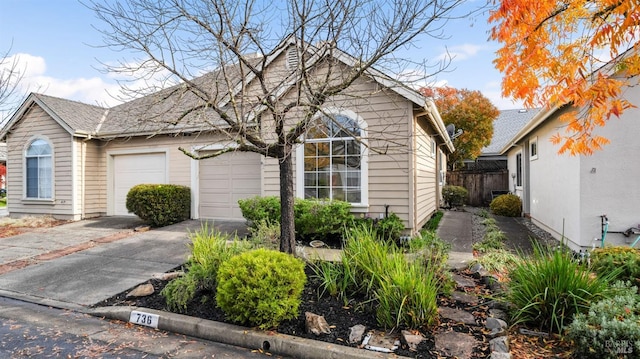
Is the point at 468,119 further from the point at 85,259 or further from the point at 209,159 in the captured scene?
the point at 85,259

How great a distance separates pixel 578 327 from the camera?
327 centimetres

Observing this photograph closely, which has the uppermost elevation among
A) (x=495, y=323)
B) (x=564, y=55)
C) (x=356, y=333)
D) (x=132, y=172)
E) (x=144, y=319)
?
(x=564, y=55)

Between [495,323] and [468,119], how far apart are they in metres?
19.6

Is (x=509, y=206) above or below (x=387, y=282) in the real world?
above

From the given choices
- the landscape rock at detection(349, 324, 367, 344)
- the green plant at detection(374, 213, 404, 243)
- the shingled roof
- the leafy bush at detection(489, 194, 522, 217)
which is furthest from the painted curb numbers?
the shingled roof

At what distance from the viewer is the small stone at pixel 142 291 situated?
526 centimetres

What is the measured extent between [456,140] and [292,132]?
712 inches

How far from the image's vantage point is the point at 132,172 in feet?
41.0

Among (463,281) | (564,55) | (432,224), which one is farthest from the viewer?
(432,224)

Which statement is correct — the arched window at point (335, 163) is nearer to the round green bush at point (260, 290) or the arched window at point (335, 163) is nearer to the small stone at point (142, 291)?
the small stone at point (142, 291)

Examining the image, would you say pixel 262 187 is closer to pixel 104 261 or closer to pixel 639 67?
pixel 104 261

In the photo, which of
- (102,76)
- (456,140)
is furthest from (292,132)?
(456,140)

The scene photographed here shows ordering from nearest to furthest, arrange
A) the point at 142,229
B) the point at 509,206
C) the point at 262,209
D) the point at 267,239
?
the point at 267,239 → the point at 262,209 → the point at 142,229 → the point at 509,206

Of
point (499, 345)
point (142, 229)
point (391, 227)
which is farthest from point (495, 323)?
point (142, 229)
